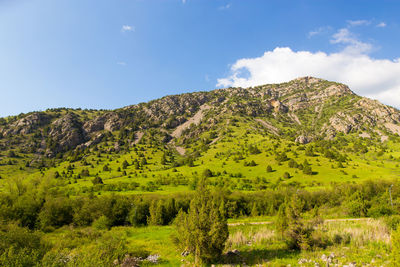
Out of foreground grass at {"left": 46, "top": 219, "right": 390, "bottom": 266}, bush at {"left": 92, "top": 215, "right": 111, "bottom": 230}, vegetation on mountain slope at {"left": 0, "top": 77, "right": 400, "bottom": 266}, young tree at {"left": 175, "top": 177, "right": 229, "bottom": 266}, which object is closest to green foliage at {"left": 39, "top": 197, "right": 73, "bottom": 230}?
vegetation on mountain slope at {"left": 0, "top": 77, "right": 400, "bottom": 266}

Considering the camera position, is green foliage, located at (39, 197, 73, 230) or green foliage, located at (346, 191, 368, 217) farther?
green foliage, located at (346, 191, 368, 217)

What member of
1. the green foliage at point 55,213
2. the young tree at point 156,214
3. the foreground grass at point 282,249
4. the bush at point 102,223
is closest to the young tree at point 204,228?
the foreground grass at point 282,249

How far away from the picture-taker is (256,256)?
22828 millimetres

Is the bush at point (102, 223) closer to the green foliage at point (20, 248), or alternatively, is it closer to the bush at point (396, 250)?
the green foliage at point (20, 248)

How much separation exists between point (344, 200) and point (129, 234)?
5954cm

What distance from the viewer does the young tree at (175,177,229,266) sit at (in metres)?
19.0

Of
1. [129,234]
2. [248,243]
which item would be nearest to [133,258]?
[248,243]

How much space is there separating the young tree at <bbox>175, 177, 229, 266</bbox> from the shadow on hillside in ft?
9.27

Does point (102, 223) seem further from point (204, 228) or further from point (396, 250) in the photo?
point (396, 250)

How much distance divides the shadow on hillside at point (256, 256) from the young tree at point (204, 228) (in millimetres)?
2826

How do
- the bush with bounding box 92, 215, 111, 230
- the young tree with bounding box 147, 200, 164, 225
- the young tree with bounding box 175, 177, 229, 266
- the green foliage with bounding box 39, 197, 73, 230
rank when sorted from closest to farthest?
the young tree with bounding box 175, 177, 229, 266 → the bush with bounding box 92, 215, 111, 230 → the green foliage with bounding box 39, 197, 73, 230 → the young tree with bounding box 147, 200, 164, 225

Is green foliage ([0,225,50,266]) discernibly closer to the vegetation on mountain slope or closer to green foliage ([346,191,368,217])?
the vegetation on mountain slope

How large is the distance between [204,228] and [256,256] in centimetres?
880

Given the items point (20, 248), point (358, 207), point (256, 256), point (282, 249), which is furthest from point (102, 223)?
point (358, 207)
